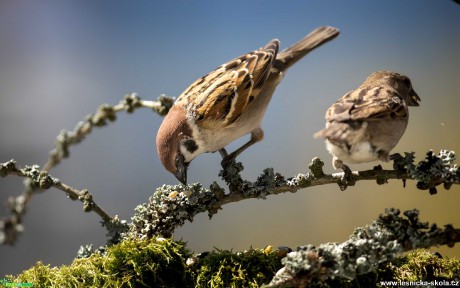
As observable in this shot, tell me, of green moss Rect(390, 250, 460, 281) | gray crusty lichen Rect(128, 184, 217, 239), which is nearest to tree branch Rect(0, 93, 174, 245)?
gray crusty lichen Rect(128, 184, 217, 239)

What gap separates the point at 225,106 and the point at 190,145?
23 cm

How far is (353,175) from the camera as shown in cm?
156

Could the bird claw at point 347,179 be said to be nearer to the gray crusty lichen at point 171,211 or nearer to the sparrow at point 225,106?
the gray crusty lichen at point 171,211

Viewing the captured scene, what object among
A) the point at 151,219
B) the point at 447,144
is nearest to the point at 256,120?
the point at 151,219

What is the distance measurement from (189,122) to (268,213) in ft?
3.51

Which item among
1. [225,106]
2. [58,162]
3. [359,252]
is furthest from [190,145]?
[359,252]

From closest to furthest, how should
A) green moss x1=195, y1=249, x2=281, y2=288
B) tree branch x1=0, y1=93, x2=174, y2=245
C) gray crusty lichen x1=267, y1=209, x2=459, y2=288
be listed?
gray crusty lichen x1=267, y1=209, x2=459, y2=288 → green moss x1=195, y1=249, x2=281, y2=288 → tree branch x1=0, y1=93, x2=174, y2=245

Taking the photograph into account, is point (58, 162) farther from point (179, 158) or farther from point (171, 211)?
point (171, 211)

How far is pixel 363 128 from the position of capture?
1505mm

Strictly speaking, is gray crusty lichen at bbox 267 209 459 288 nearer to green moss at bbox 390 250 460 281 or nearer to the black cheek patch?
green moss at bbox 390 250 460 281

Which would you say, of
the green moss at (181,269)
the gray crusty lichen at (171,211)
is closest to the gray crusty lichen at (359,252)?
the green moss at (181,269)

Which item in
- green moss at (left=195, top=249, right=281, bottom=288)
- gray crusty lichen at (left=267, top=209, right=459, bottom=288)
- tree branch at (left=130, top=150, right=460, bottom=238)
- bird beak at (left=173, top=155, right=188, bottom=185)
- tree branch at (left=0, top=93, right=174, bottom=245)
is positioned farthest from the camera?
bird beak at (left=173, top=155, right=188, bottom=185)

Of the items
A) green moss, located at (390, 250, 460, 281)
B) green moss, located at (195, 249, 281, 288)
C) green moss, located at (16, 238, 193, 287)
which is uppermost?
green moss, located at (16, 238, 193, 287)

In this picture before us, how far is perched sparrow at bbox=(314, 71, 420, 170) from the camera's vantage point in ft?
4.88
